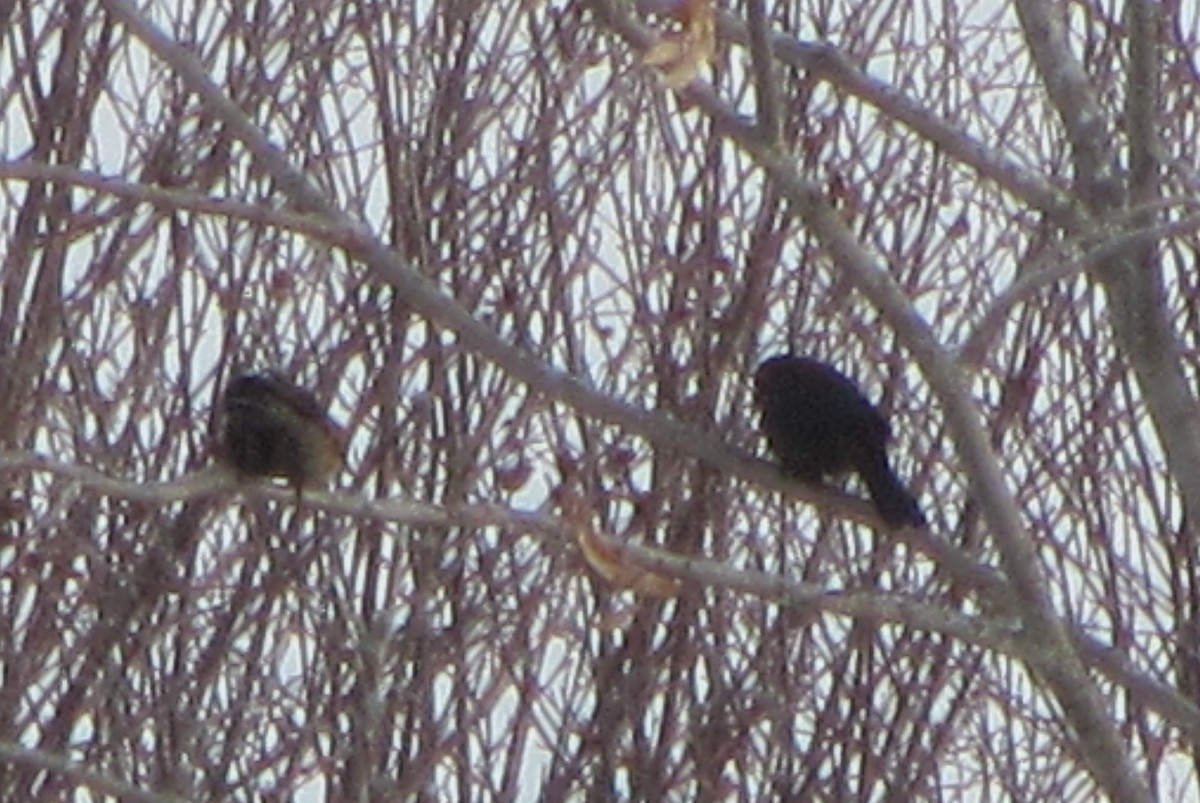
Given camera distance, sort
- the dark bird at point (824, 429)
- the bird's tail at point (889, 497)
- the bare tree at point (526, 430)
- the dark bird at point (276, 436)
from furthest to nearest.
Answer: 1. the bare tree at point (526, 430)
2. the dark bird at point (276, 436)
3. the dark bird at point (824, 429)
4. the bird's tail at point (889, 497)

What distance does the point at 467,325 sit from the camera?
2.75 metres

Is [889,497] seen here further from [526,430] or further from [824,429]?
[526,430]

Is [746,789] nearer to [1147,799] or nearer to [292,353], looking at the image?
[292,353]

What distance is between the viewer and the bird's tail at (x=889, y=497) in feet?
→ 11.6

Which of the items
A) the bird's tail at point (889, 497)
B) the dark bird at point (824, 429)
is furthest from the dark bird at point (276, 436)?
the bird's tail at point (889, 497)

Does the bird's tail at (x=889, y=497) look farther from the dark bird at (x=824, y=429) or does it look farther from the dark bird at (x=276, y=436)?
the dark bird at (x=276, y=436)

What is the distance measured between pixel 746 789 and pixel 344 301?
104cm

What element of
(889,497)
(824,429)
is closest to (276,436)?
(824,429)

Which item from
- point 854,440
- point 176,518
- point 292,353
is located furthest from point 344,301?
point 854,440

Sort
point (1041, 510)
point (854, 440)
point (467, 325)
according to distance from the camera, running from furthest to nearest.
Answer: point (1041, 510)
point (854, 440)
point (467, 325)

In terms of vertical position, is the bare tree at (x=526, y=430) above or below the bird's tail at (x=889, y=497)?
above

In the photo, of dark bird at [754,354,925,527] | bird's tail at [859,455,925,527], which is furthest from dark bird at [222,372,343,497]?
bird's tail at [859,455,925,527]

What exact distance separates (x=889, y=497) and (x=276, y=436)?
0.86 metres

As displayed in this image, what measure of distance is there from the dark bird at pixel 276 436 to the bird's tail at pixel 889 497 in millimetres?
706
